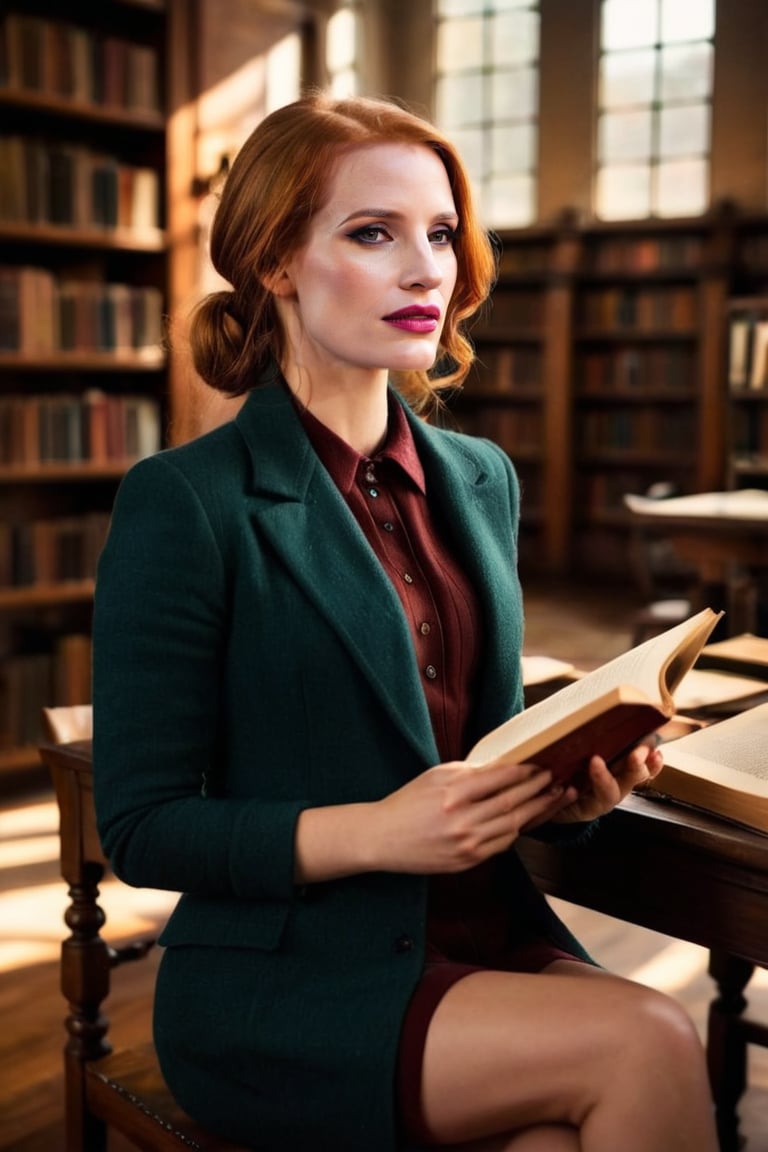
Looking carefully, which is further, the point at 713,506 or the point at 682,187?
the point at 682,187

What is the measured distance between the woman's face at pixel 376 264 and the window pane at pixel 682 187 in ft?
26.4

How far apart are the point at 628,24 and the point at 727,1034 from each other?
320 inches

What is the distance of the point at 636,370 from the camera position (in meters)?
8.80

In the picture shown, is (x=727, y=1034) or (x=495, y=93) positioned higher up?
(x=495, y=93)

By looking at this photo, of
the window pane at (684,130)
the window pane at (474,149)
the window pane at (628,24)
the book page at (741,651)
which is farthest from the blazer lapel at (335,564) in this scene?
the window pane at (474,149)

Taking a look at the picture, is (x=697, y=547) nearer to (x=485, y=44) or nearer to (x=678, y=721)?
(x=678, y=721)

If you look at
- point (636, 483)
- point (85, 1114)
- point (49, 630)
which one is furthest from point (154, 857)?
point (636, 483)

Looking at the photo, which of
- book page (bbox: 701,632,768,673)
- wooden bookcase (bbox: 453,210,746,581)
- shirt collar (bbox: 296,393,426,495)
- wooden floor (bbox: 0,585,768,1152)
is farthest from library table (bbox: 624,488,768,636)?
wooden bookcase (bbox: 453,210,746,581)

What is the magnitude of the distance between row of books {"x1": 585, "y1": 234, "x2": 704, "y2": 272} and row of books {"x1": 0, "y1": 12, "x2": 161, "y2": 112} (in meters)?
4.90

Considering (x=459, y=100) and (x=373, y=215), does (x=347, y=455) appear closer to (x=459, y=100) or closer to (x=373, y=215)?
(x=373, y=215)

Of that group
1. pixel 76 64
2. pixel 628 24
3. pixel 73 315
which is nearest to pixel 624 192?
pixel 628 24

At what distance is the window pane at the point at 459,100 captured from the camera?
31.1ft

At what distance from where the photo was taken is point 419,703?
3.99 feet

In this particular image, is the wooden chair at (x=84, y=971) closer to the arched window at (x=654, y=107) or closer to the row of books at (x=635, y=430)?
the row of books at (x=635, y=430)
